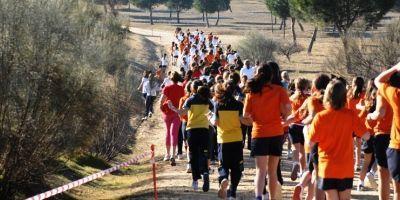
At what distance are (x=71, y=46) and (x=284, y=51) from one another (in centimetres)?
4189

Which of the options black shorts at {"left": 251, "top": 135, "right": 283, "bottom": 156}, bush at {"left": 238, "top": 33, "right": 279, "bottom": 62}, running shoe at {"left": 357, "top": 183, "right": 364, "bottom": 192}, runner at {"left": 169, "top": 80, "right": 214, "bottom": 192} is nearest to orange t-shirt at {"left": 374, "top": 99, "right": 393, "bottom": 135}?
black shorts at {"left": 251, "top": 135, "right": 283, "bottom": 156}

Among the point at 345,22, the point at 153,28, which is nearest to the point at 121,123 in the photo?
the point at 345,22

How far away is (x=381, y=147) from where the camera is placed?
335 inches

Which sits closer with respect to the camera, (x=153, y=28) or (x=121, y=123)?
(x=121, y=123)

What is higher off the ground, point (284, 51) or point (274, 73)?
point (274, 73)

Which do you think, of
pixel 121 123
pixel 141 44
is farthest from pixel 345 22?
pixel 121 123

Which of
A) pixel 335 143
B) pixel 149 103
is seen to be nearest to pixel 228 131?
pixel 335 143

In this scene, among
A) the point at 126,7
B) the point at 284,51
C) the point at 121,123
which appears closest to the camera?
the point at 121,123

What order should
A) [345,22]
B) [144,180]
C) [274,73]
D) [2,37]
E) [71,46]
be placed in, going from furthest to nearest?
[345,22] < [144,180] < [71,46] < [2,37] < [274,73]

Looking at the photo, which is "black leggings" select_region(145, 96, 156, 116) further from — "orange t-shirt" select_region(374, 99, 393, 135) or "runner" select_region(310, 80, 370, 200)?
"runner" select_region(310, 80, 370, 200)

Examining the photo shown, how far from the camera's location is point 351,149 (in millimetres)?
7129

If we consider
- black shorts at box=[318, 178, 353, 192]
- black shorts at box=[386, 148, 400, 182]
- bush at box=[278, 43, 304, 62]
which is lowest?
bush at box=[278, 43, 304, 62]

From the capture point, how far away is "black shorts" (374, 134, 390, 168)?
325 inches

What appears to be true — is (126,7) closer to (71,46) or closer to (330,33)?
(330,33)
